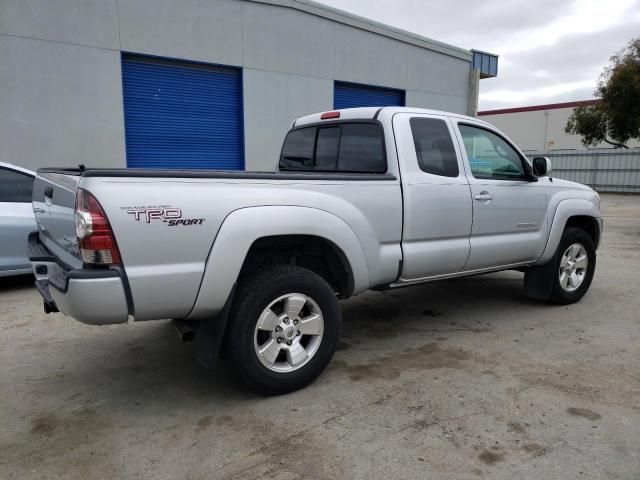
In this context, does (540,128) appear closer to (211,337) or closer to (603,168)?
(603,168)

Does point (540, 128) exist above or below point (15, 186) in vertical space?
above

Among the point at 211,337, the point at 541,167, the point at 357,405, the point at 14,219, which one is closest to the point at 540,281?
the point at 541,167

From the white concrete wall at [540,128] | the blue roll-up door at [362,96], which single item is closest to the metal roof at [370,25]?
the blue roll-up door at [362,96]

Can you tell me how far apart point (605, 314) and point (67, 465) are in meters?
4.94

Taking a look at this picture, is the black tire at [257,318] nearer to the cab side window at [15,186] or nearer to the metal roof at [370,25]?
the cab side window at [15,186]

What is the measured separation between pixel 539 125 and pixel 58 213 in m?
40.8

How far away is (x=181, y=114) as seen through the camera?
11.5 metres

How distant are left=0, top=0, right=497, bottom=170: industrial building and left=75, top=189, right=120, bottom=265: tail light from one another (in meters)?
8.17

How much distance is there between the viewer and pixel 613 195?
24359mm

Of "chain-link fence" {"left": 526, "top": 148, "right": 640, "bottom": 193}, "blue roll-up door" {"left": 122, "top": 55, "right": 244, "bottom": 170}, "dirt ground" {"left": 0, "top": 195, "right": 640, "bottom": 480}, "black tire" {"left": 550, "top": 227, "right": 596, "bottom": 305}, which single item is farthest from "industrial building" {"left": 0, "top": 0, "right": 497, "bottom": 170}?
"chain-link fence" {"left": 526, "top": 148, "right": 640, "bottom": 193}

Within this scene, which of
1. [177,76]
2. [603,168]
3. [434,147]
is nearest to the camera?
[434,147]

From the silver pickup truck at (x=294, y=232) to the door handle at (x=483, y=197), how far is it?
2cm

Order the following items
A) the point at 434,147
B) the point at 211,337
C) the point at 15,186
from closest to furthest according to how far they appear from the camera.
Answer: the point at 211,337 → the point at 434,147 → the point at 15,186

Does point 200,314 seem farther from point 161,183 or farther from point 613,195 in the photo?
point 613,195
